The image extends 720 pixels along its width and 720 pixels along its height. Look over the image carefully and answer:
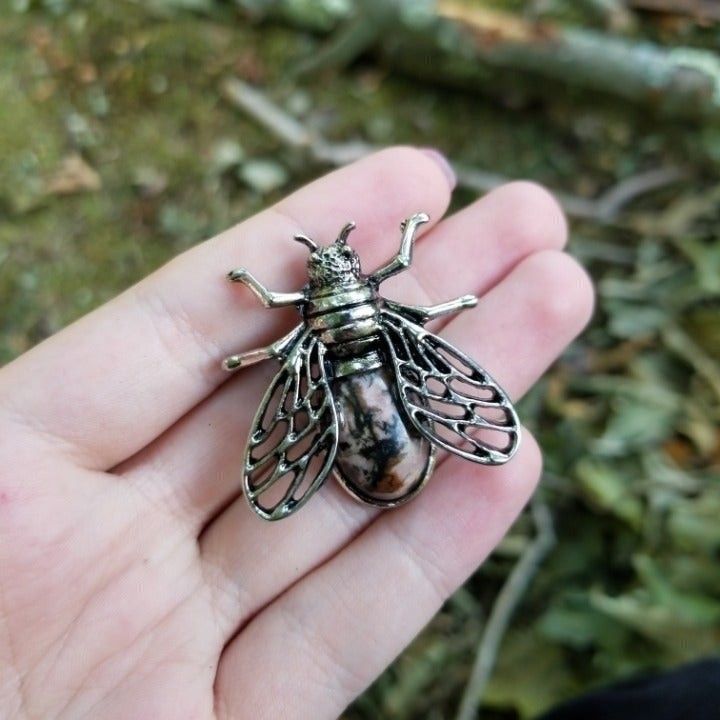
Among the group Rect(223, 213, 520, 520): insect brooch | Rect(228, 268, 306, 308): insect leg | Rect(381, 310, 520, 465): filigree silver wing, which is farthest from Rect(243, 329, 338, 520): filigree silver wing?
Rect(381, 310, 520, 465): filigree silver wing

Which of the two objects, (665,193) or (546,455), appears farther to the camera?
(665,193)

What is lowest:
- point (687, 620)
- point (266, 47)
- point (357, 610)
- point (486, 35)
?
point (687, 620)

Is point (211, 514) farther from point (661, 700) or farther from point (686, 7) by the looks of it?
point (686, 7)

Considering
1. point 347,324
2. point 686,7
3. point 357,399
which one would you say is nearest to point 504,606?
point 357,399

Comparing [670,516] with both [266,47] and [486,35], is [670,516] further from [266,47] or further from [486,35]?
[266,47]

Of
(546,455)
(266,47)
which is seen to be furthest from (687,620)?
(266,47)
